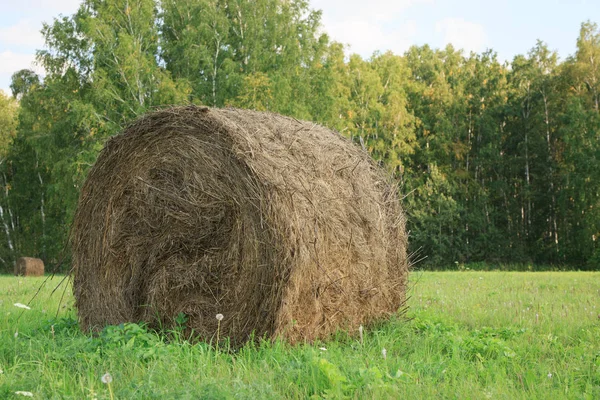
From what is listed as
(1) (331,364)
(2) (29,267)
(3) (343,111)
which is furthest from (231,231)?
(3) (343,111)

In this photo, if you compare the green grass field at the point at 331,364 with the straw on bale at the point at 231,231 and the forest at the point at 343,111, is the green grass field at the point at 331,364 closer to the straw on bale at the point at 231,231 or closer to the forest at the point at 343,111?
the straw on bale at the point at 231,231

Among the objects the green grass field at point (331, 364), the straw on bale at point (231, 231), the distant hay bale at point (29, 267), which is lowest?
the distant hay bale at point (29, 267)

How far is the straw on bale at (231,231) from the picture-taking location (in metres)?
5.29

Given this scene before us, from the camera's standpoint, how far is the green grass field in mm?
3906

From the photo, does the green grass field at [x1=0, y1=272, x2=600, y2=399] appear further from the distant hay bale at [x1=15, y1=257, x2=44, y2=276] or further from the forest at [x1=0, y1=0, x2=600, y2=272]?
the forest at [x1=0, y1=0, x2=600, y2=272]

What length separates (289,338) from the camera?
5344mm

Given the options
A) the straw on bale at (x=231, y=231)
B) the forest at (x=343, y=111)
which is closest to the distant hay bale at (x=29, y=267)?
the forest at (x=343, y=111)

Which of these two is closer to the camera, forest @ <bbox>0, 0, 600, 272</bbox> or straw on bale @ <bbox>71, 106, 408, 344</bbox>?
straw on bale @ <bbox>71, 106, 408, 344</bbox>

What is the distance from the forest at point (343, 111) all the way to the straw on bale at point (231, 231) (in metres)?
16.8

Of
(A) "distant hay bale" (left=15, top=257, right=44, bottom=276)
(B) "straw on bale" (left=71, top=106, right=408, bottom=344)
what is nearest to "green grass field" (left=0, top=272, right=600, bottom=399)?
(B) "straw on bale" (left=71, top=106, right=408, bottom=344)

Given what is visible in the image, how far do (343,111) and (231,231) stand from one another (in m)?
30.2

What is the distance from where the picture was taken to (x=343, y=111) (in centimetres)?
3516

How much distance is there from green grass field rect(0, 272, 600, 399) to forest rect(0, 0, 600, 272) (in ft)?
55.4

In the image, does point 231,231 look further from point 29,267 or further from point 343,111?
point 343,111
